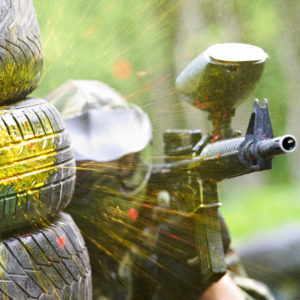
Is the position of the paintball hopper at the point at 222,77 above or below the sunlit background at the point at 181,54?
above

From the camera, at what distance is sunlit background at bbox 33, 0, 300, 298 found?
5637 mm

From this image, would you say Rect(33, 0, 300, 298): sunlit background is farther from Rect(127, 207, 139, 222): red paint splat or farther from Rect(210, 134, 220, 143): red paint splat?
Rect(210, 134, 220, 143): red paint splat

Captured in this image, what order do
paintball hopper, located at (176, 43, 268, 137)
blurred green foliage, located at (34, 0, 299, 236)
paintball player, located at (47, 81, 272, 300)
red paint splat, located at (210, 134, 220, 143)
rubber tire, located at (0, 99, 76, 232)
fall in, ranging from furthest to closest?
blurred green foliage, located at (34, 0, 299, 236), paintball player, located at (47, 81, 272, 300), red paint splat, located at (210, 134, 220, 143), paintball hopper, located at (176, 43, 268, 137), rubber tire, located at (0, 99, 76, 232)

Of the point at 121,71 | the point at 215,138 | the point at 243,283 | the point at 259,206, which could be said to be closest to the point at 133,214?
the point at 243,283

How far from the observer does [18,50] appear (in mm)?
1450

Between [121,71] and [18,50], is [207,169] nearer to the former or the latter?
[18,50]

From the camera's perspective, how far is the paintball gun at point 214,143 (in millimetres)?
1579

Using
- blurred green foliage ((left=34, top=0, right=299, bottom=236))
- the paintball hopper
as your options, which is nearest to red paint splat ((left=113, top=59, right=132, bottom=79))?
blurred green foliage ((left=34, top=0, right=299, bottom=236))

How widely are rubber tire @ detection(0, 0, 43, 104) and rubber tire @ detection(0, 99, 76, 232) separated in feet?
0.15

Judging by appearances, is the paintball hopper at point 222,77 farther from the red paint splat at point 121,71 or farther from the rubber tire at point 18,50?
the red paint splat at point 121,71

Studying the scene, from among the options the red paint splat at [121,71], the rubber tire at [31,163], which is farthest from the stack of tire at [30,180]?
the red paint splat at [121,71]

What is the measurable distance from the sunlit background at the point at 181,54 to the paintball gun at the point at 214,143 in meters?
2.84

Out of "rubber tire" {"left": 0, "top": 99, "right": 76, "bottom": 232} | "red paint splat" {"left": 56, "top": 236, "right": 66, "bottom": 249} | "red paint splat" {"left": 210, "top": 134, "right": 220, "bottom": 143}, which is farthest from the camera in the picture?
"red paint splat" {"left": 210, "top": 134, "right": 220, "bottom": 143}

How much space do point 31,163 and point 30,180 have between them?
0.04 m
